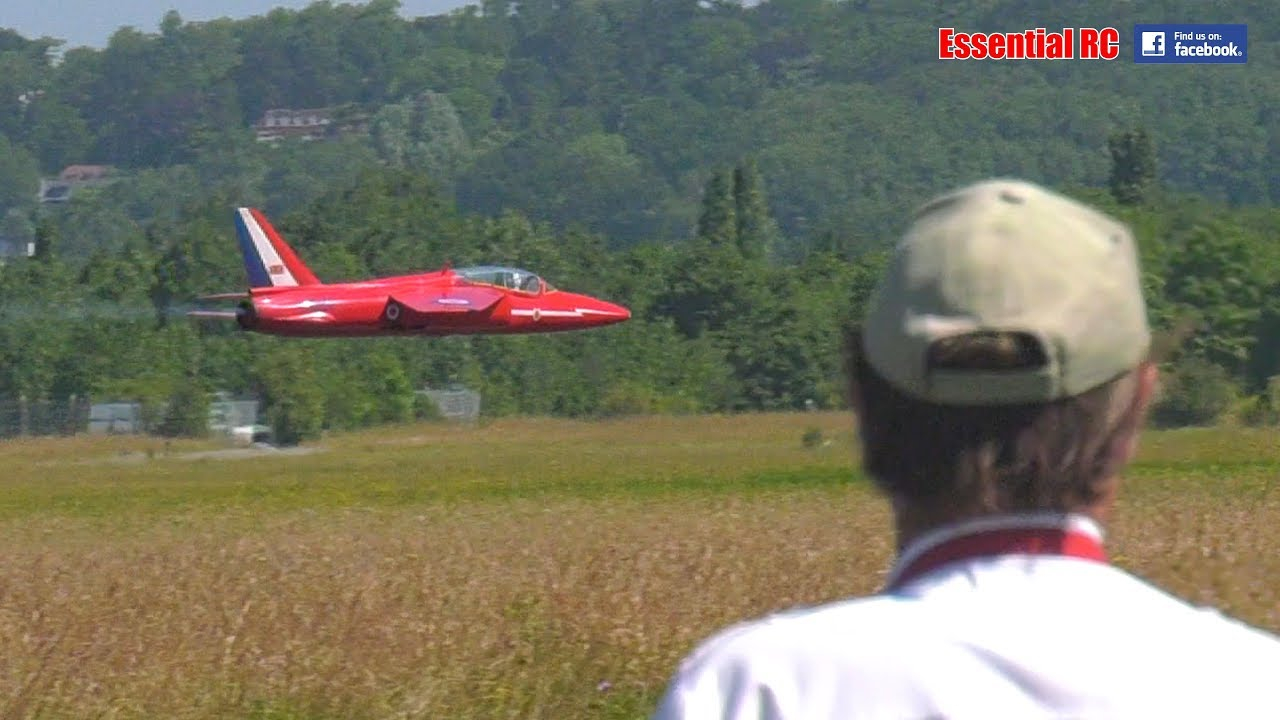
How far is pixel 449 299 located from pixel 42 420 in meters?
17.7

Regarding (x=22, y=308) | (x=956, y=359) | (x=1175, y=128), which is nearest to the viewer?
(x=956, y=359)

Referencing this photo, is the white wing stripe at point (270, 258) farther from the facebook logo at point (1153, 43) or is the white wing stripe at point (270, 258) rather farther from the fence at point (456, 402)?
the facebook logo at point (1153, 43)

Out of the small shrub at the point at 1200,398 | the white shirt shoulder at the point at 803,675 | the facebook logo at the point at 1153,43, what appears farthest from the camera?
the facebook logo at the point at 1153,43

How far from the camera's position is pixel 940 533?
2.06 metres

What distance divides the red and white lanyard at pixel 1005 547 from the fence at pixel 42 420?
53015 millimetres

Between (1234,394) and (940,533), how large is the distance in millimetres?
29577

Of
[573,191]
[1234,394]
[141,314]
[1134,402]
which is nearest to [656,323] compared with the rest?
[141,314]

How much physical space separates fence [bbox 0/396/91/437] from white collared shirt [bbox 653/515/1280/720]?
53117mm

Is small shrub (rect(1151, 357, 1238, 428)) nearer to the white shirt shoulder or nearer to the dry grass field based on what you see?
the dry grass field

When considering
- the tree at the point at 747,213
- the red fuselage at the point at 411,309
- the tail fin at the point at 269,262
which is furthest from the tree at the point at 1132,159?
the tail fin at the point at 269,262

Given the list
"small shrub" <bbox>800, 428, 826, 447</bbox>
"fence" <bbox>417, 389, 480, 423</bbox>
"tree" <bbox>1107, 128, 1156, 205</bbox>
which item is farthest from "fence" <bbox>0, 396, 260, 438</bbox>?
"tree" <bbox>1107, 128, 1156, 205</bbox>

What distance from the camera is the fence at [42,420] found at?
54181 millimetres

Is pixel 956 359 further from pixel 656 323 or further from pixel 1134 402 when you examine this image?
pixel 656 323

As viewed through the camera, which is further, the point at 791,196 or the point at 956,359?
Result: the point at 791,196
